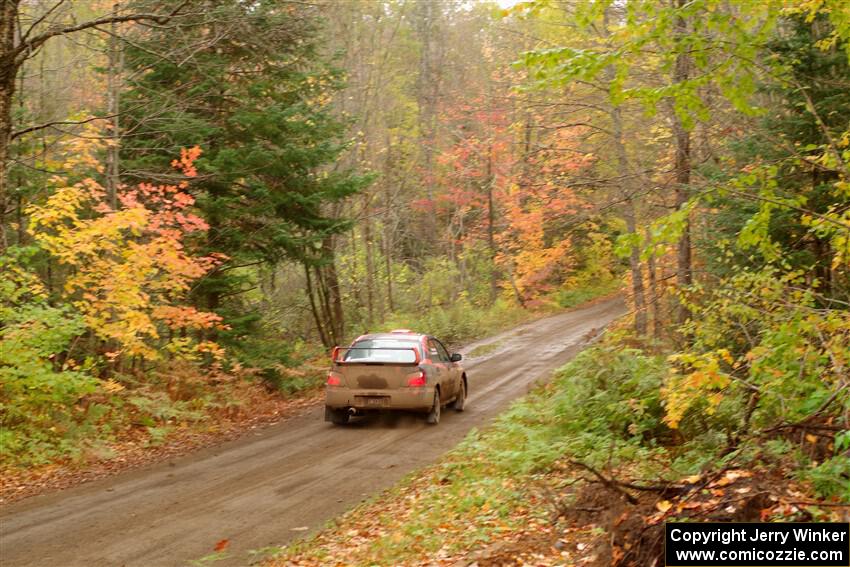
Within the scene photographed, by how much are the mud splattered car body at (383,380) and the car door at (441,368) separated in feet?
0.43

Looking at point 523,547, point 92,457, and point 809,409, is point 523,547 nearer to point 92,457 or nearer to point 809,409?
point 809,409

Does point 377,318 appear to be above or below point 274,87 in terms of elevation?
below

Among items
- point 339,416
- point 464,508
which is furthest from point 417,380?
point 464,508

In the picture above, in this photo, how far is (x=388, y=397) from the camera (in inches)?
532

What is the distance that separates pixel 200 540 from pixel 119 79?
12.0m

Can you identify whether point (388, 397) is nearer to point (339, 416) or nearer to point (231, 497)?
point (339, 416)

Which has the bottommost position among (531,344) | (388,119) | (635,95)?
(531,344)

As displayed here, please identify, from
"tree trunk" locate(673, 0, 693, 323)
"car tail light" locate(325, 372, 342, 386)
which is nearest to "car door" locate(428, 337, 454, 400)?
"car tail light" locate(325, 372, 342, 386)

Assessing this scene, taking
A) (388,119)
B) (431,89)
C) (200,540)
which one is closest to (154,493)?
(200,540)

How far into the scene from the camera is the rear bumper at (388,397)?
13.5 metres

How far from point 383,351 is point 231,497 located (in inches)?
208

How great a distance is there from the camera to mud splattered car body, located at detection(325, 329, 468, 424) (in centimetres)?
1353

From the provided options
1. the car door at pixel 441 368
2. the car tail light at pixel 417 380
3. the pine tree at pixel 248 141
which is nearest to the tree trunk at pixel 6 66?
the pine tree at pixel 248 141

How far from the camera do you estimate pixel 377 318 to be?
2912cm
